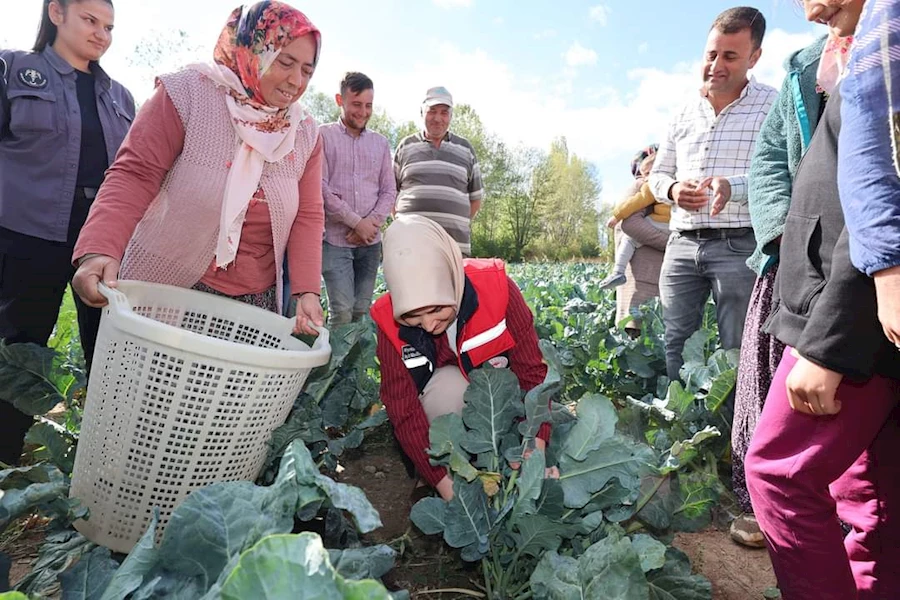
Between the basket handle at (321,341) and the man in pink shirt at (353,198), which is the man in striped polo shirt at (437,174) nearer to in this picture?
the man in pink shirt at (353,198)

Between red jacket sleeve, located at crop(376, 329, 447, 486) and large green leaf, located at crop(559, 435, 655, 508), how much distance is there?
16.7 inches

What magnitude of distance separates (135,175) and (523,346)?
1.26m

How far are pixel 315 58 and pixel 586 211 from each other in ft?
153

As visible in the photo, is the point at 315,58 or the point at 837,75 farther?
the point at 315,58

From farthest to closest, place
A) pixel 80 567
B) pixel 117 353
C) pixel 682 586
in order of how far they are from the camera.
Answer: pixel 682 586, pixel 117 353, pixel 80 567

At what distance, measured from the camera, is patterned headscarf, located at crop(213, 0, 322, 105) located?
1670 millimetres

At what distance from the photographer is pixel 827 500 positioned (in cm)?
120

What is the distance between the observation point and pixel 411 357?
5.78 ft

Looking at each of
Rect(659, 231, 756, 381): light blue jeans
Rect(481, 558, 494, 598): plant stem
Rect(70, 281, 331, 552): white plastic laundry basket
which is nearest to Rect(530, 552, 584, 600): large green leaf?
Rect(481, 558, 494, 598): plant stem

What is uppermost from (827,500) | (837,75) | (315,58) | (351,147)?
(837,75)

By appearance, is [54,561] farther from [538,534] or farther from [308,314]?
[538,534]

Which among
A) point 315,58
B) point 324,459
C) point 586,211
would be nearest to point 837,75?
point 315,58

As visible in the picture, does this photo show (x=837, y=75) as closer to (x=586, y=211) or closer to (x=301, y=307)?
(x=301, y=307)

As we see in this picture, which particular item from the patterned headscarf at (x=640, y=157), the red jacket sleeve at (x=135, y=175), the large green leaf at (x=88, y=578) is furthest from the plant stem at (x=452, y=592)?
the patterned headscarf at (x=640, y=157)
